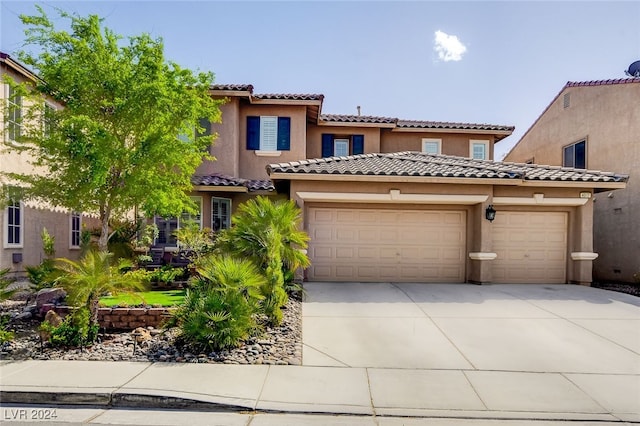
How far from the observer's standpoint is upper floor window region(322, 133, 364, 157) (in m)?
16.2

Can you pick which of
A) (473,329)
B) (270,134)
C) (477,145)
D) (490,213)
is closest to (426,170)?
(490,213)

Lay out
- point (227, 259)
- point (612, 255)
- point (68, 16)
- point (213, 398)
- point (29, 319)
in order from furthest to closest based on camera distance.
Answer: point (612, 255)
point (68, 16)
point (29, 319)
point (227, 259)
point (213, 398)

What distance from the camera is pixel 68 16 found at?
8.58 meters

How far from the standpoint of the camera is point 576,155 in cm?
1518

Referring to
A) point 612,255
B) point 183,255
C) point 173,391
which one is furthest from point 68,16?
point 612,255

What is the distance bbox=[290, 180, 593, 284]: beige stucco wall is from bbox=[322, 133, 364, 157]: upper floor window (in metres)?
5.52

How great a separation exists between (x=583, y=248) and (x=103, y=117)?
45.4 ft

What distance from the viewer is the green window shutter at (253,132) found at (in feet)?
47.8

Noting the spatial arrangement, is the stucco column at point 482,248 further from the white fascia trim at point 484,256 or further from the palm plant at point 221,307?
the palm plant at point 221,307

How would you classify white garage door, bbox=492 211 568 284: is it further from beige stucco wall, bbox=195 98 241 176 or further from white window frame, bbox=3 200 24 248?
white window frame, bbox=3 200 24 248

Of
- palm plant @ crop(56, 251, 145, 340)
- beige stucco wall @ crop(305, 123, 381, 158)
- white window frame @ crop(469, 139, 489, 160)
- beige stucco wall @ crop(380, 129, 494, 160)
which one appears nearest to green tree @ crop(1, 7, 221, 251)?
palm plant @ crop(56, 251, 145, 340)

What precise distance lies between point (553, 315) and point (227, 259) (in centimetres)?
706

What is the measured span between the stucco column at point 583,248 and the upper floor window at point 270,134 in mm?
10266

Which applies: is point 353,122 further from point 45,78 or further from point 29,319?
point 29,319
